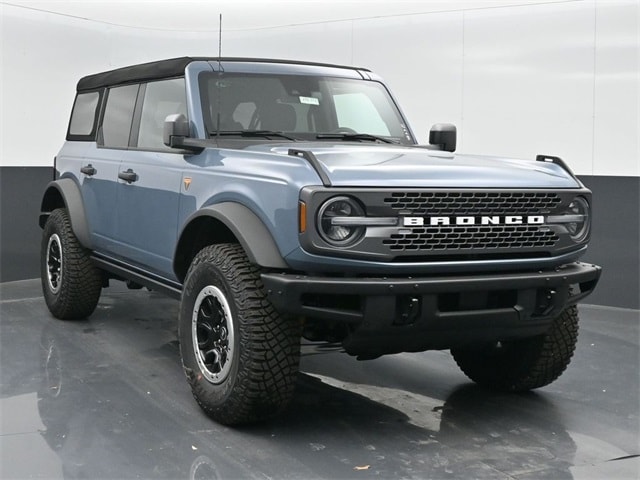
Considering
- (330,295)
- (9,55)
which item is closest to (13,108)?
(9,55)

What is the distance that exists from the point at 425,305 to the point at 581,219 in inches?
43.1

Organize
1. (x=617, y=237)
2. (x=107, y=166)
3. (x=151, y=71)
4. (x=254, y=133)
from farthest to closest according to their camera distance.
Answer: (x=617, y=237) → (x=107, y=166) → (x=151, y=71) → (x=254, y=133)

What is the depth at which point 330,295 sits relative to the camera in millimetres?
3959

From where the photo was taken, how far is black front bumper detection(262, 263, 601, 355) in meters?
3.81

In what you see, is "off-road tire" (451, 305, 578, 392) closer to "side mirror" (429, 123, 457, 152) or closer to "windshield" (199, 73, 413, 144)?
"side mirror" (429, 123, 457, 152)

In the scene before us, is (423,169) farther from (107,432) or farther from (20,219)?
(20,219)

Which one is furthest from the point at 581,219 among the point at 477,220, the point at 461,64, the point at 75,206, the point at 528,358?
the point at 461,64

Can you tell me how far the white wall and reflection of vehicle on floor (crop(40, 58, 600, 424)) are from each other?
280cm

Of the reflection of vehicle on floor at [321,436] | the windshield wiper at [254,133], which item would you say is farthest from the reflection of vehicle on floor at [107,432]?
the windshield wiper at [254,133]

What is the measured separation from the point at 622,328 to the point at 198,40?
6007 mm

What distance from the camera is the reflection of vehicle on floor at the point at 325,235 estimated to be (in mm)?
3863

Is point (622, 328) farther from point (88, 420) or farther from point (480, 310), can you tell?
point (88, 420)

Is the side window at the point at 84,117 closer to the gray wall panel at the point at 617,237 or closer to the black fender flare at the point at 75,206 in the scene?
the black fender flare at the point at 75,206

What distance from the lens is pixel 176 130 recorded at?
4836 mm
